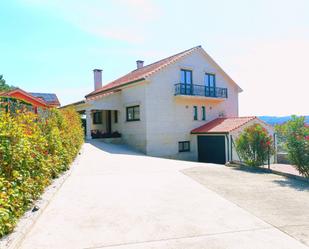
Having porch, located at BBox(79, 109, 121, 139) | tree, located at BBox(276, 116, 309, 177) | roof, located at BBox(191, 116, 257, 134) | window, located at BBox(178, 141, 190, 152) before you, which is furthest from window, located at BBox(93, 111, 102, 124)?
tree, located at BBox(276, 116, 309, 177)

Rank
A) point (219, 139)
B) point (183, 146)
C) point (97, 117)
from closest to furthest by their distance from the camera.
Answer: point (219, 139) → point (183, 146) → point (97, 117)

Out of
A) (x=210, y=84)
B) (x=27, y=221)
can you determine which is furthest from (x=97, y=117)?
(x=27, y=221)

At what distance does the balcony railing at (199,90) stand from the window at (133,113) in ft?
11.7

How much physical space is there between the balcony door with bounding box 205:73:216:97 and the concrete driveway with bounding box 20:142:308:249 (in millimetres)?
15701

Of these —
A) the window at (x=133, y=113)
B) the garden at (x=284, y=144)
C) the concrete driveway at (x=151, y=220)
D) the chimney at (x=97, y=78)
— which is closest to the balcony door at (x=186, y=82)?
Result: the window at (x=133, y=113)

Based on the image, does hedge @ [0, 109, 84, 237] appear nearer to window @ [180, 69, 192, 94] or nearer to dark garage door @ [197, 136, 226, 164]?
dark garage door @ [197, 136, 226, 164]

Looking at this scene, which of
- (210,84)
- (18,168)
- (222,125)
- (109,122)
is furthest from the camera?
(109,122)

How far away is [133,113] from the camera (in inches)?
834

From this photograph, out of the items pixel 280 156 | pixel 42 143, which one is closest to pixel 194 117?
pixel 280 156

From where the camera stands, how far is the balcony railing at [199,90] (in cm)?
2091

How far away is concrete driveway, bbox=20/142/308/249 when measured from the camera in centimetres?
402

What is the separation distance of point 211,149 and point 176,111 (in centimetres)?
415

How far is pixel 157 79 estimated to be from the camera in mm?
20094

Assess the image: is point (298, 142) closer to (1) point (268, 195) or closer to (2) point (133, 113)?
(1) point (268, 195)
